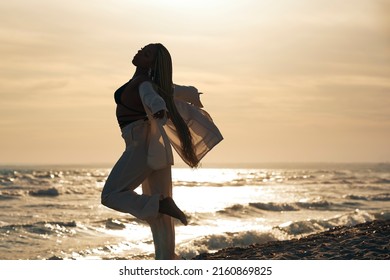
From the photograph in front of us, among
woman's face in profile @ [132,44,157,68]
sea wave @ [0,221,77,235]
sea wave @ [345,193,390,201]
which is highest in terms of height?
woman's face in profile @ [132,44,157,68]

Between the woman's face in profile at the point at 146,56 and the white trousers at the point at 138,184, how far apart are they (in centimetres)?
47

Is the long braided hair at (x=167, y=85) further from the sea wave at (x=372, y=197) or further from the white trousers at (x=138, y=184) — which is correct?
the sea wave at (x=372, y=197)

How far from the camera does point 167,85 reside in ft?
18.3

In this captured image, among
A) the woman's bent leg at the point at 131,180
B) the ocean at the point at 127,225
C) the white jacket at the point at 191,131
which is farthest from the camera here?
the ocean at the point at 127,225

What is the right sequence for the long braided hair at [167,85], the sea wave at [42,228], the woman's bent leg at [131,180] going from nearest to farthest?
the woman's bent leg at [131,180] → the long braided hair at [167,85] → the sea wave at [42,228]

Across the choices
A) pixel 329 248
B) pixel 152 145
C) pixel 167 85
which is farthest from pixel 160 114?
pixel 329 248

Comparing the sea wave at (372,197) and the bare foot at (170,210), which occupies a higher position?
the bare foot at (170,210)

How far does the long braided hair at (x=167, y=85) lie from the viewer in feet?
18.2

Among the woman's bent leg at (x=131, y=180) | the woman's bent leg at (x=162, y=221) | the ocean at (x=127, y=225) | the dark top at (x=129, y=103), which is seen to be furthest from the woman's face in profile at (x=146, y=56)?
the ocean at (x=127, y=225)

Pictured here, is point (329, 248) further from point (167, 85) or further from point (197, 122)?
point (167, 85)

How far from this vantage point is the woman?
534 centimetres

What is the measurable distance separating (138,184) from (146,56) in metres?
1.02

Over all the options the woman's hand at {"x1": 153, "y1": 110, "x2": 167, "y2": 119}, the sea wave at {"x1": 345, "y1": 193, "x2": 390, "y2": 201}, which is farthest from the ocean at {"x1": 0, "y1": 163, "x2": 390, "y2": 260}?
the woman's hand at {"x1": 153, "y1": 110, "x2": 167, "y2": 119}

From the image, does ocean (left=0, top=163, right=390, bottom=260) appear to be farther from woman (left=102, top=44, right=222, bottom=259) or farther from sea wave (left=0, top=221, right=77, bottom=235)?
woman (left=102, top=44, right=222, bottom=259)
